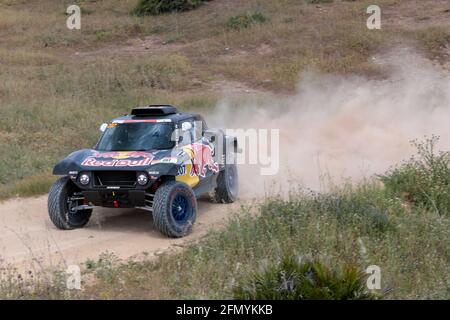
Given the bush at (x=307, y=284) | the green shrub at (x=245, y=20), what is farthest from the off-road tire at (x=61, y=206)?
the green shrub at (x=245, y=20)

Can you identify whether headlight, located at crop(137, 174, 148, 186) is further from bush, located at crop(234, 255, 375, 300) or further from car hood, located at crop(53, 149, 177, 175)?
bush, located at crop(234, 255, 375, 300)

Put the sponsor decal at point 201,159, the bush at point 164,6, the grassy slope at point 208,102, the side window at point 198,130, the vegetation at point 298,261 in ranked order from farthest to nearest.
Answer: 1. the bush at point 164,6
2. the side window at point 198,130
3. the sponsor decal at point 201,159
4. the grassy slope at point 208,102
5. the vegetation at point 298,261

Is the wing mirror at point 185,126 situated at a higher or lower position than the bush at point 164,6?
lower

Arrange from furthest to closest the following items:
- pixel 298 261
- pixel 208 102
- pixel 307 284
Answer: pixel 208 102, pixel 298 261, pixel 307 284

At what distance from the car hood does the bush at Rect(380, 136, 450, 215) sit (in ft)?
13.6

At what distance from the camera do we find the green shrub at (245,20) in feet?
96.6

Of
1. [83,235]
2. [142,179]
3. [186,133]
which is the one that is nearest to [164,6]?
[186,133]

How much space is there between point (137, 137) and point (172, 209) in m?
1.62

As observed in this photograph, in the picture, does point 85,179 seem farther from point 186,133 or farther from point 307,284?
point 307,284

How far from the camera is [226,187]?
11.7m

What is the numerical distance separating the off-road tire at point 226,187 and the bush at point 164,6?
77.6ft

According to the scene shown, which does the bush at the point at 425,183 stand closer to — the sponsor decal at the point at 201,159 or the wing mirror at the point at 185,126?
the sponsor decal at the point at 201,159

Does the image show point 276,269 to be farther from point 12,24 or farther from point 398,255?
point 12,24
